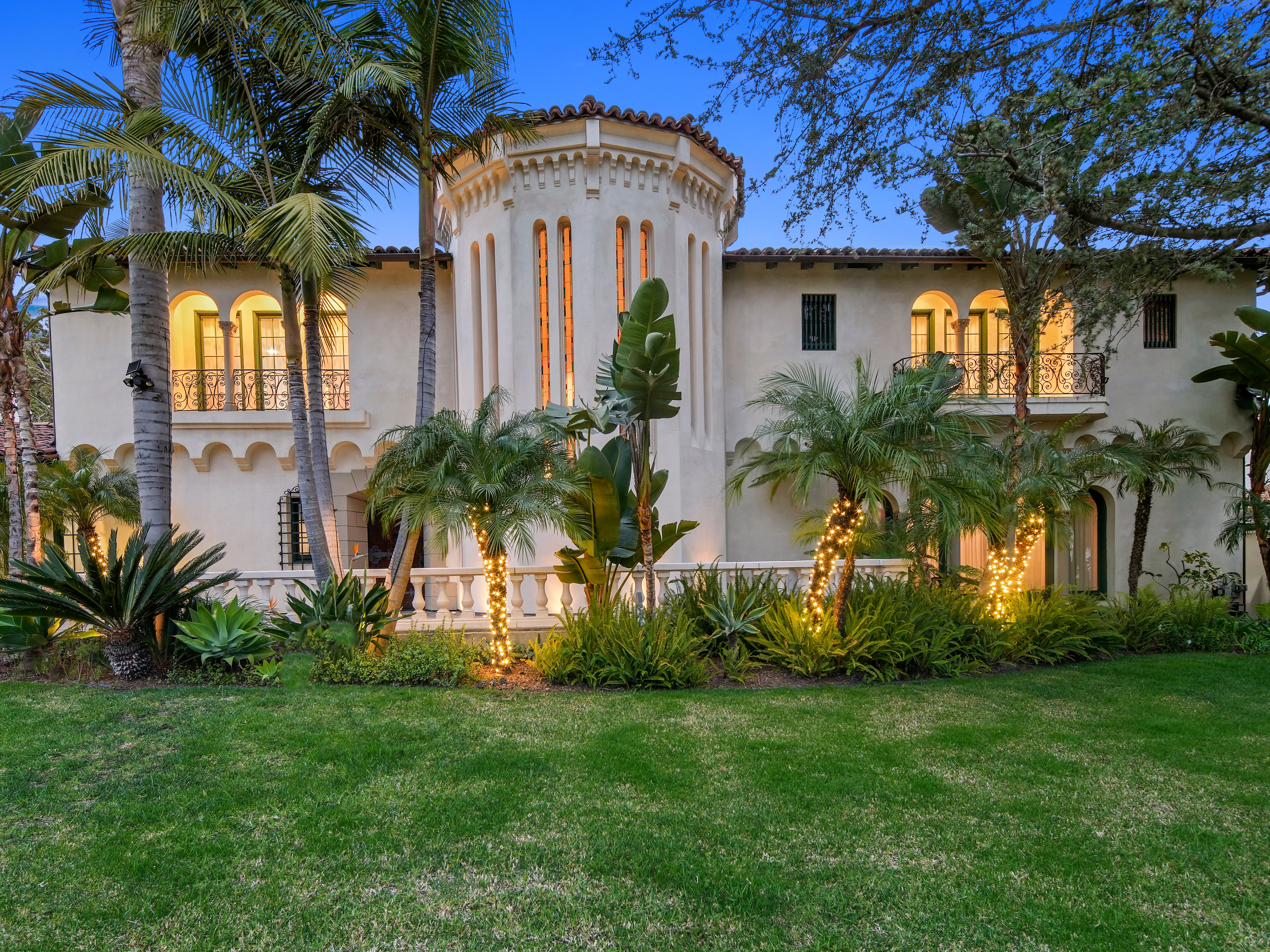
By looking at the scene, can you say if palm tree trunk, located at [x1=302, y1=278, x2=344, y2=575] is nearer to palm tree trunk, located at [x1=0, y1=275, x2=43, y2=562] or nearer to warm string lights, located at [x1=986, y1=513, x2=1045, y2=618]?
palm tree trunk, located at [x1=0, y1=275, x2=43, y2=562]

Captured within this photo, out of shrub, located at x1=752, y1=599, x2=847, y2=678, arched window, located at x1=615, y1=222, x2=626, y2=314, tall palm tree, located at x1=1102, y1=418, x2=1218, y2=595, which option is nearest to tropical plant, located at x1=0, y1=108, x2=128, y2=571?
arched window, located at x1=615, y1=222, x2=626, y2=314

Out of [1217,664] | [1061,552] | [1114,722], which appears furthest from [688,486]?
[1061,552]

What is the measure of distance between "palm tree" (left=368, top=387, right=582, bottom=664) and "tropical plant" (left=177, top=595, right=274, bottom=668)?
1962 mm

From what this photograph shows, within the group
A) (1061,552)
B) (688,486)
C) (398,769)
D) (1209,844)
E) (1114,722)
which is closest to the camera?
(1209,844)

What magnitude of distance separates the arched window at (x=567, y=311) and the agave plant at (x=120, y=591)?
5779 millimetres

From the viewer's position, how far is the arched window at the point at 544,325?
438 inches

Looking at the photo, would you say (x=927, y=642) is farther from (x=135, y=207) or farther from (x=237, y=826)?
(x=135, y=207)

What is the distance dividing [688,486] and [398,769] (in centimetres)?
725

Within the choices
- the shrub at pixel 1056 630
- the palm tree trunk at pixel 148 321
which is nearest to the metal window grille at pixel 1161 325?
the shrub at pixel 1056 630

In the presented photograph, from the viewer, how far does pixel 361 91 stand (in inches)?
291

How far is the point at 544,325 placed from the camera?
11.3 metres

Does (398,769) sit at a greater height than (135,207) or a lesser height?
lesser

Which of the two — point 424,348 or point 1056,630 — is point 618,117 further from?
point 1056,630

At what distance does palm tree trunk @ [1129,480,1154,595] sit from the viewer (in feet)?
38.2
